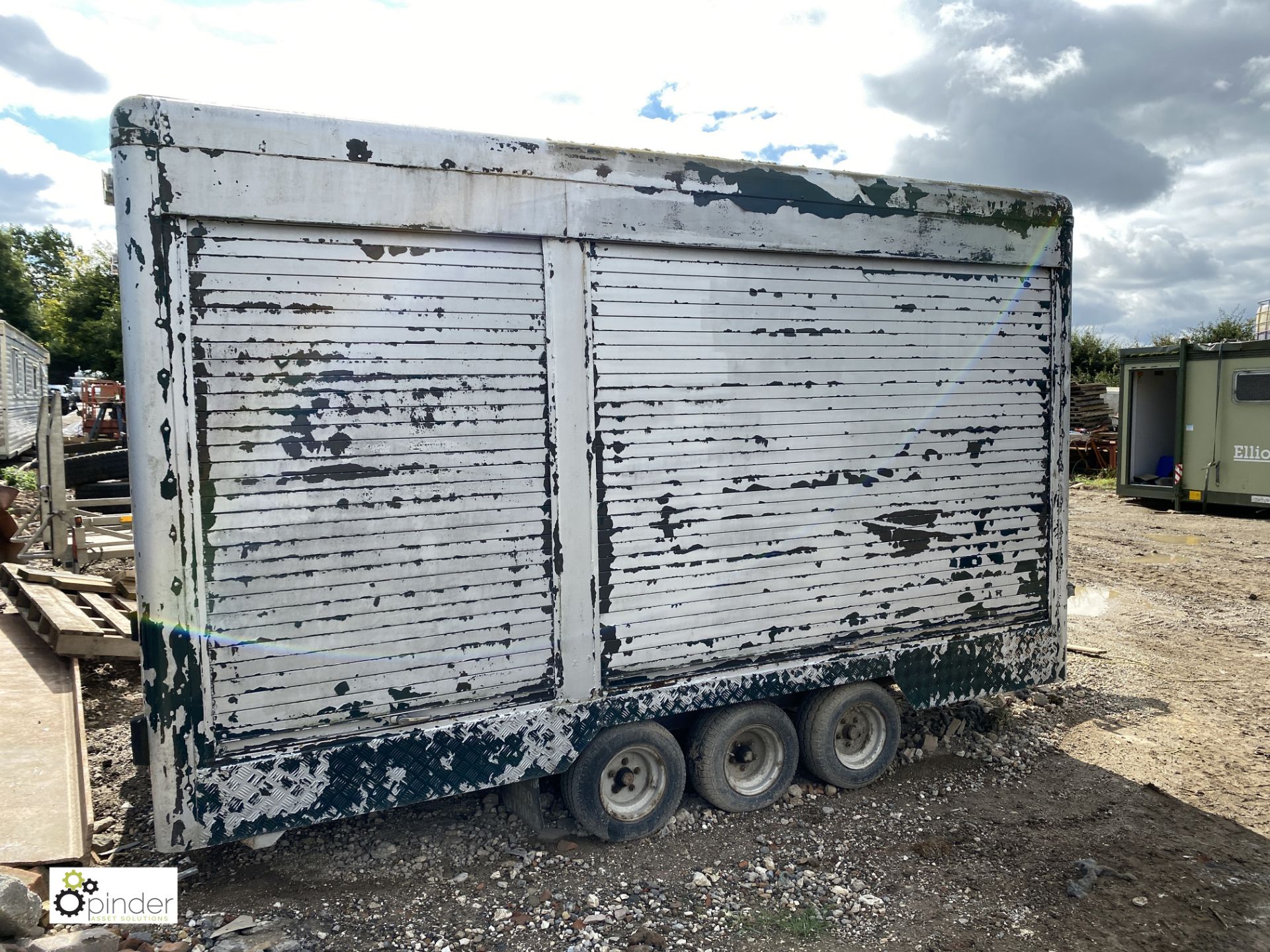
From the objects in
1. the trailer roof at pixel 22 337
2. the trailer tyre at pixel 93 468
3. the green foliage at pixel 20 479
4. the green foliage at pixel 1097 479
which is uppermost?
the trailer roof at pixel 22 337

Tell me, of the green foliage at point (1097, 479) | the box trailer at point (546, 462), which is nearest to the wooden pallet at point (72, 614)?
the box trailer at point (546, 462)

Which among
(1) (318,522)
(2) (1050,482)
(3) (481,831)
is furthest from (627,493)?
(2) (1050,482)

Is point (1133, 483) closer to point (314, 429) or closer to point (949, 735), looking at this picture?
point (949, 735)

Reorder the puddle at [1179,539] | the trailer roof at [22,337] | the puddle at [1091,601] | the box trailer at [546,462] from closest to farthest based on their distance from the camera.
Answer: the box trailer at [546,462] → the puddle at [1091,601] → the puddle at [1179,539] → the trailer roof at [22,337]

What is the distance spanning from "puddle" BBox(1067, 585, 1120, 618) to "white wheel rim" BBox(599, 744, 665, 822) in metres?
6.13

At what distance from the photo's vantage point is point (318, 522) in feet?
11.8

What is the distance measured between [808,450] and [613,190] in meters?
1.68

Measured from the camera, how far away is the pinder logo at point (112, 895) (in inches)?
131

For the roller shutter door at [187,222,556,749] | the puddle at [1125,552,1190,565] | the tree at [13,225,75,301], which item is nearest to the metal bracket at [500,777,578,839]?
the roller shutter door at [187,222,556,749]

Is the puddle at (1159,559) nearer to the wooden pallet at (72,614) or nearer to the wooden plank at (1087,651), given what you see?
the wooden plank at (1087,651)

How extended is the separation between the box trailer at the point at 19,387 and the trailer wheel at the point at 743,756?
16.8 meters

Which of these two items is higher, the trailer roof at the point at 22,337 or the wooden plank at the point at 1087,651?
the trailer roof at the point at 22,337

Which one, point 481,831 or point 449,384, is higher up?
point 449,384

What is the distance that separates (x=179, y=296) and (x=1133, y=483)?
56.9ft
